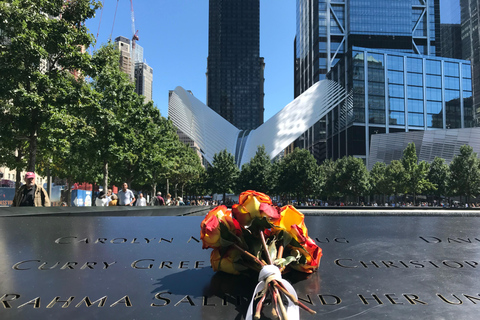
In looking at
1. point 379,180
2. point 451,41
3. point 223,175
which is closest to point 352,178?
point 379,180

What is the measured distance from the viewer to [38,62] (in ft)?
50.4

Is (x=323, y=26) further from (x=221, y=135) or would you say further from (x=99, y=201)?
(x=99, y=201)

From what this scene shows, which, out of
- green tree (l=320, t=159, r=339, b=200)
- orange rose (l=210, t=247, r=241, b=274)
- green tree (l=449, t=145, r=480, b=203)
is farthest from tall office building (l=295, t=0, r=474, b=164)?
orange rose (l=210, t=247, r=241, b=274)

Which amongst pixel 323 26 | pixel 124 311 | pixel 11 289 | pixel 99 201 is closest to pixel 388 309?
pixel 124 311

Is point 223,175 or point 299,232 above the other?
point 223,175

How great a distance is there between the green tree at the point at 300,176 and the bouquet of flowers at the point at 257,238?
176 ft

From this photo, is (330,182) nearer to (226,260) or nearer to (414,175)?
(414,175)

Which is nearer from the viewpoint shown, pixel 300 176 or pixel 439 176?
pixel 300 176

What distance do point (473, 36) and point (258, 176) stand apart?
78.8 meters

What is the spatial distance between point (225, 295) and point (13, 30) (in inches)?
657

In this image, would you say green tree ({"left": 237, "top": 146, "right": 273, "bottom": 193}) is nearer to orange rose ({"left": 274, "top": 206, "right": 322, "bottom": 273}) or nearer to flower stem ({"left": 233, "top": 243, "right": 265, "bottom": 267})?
orange rose ({"left": 274, "top": 206, "right": 322, "bottom": 273})

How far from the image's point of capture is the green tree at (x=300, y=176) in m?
55.3

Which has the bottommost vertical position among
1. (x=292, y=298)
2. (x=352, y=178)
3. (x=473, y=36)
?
(x=292, y=298)

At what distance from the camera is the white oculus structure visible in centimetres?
6625
